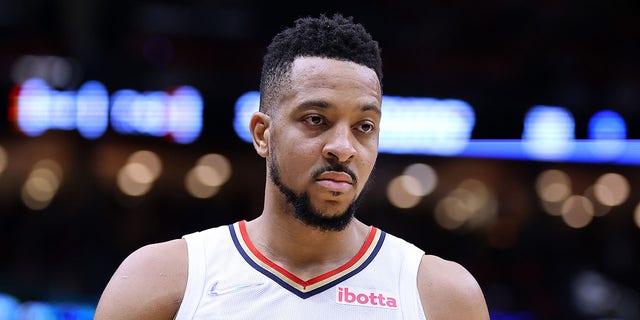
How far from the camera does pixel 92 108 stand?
877 centimetres

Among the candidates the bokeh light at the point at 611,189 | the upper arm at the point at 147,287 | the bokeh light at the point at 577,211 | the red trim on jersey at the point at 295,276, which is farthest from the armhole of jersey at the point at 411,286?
the bokeh light at the point at 577,211

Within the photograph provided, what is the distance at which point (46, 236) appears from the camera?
383 inches

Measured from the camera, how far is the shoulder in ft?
7.51

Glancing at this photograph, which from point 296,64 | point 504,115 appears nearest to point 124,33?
point 504,115

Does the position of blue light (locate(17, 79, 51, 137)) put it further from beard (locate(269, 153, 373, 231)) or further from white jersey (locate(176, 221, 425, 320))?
beard (locate(269, 153, 373, 231))

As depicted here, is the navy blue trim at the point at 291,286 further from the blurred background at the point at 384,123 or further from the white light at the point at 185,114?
the white light at the point at 185,114

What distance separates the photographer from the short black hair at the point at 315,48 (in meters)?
2.32

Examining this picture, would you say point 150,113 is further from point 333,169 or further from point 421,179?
point 333,169

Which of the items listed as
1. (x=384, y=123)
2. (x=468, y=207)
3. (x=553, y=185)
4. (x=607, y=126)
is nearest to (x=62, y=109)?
(x=384, y=123)

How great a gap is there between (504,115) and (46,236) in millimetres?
5307

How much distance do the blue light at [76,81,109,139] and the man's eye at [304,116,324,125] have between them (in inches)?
264

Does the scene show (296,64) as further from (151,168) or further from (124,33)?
(151,168)

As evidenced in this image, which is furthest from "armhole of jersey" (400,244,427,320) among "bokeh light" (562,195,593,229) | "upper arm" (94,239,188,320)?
"bokeh light" (562,195,593,229)

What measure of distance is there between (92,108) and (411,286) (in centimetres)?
702
